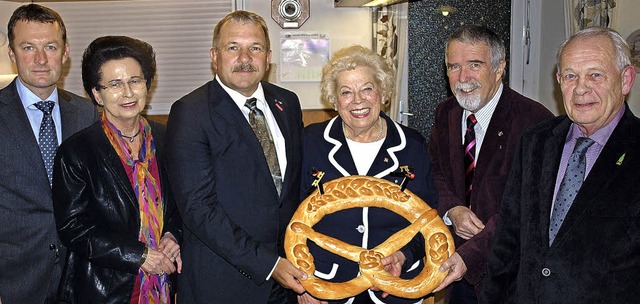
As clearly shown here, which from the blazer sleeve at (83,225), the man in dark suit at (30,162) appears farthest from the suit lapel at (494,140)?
the man in dark suit at (30,162)

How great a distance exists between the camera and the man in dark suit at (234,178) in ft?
7.65

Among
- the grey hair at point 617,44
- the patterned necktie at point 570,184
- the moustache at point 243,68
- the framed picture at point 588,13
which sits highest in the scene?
the framed picture at point 588,13

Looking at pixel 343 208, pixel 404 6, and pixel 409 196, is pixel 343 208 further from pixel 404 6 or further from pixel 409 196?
pixel 404 6

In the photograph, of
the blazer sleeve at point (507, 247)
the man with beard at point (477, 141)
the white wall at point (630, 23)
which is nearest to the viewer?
the blazer sleeve at point (507, 247)

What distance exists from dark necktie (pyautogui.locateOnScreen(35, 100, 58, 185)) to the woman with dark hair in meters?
0.22

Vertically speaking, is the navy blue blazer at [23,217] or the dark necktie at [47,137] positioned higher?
the dark necktie at [47,137]

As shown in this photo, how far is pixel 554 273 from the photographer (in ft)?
6.52

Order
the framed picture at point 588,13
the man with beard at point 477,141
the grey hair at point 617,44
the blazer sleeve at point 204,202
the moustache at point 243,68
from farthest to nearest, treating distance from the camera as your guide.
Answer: the framed picture at point 588,13, the man with beard at point 477,141, the moustache at point 243,68, the blazer sleeve at point 204,202, the grey hair at point 617,44

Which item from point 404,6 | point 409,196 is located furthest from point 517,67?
point 409,196

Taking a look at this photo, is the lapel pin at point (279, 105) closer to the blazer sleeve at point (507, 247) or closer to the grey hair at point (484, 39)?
the grey hair at point (484, 39)

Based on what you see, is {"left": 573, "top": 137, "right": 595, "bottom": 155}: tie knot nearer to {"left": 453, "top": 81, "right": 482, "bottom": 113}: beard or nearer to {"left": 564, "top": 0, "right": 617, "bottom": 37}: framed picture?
{"left": 453, "top": 81, "right": 482, "bottom": 113}: beard

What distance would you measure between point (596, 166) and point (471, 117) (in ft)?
2.69

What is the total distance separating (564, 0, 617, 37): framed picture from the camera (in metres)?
4.13

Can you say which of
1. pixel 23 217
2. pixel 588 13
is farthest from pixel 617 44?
pixel 588 13
